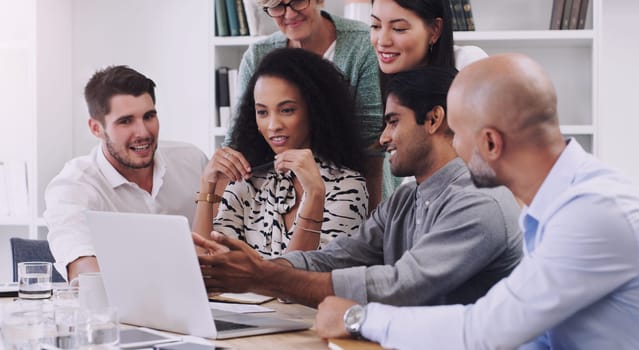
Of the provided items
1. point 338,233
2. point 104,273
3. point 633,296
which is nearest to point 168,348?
point 104,273

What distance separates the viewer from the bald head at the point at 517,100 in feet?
4.67

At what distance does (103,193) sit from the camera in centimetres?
291

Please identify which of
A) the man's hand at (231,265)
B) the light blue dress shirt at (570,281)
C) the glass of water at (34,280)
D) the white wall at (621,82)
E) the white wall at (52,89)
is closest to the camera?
the light blue dress shirt at (570,281)

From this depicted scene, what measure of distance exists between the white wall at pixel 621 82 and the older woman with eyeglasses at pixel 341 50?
1.44 metres

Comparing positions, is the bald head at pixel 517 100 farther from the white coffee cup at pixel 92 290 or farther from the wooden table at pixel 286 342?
the white coffee cup at pixel 92 290

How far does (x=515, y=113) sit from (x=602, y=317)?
355mm

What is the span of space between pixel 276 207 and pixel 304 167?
21cm

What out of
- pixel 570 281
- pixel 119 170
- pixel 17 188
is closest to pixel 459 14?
pixel 119 170

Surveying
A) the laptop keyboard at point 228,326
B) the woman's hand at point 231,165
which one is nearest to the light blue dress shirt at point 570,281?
the laptop keyboard at point 228,326

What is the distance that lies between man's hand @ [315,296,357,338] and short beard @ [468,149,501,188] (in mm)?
334

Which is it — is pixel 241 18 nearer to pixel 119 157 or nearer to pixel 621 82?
pixel 119 157

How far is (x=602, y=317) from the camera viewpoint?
1.35m

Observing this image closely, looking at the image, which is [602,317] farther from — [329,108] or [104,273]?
[329,108]

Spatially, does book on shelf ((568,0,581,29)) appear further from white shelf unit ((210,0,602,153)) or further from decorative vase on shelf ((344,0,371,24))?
decorative vase on shelf ((344,0,371,24))
